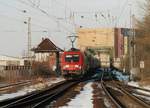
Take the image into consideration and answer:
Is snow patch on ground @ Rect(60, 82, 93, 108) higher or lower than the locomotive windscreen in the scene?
lower

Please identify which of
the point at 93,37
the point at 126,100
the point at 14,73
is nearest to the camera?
the point at 126,100

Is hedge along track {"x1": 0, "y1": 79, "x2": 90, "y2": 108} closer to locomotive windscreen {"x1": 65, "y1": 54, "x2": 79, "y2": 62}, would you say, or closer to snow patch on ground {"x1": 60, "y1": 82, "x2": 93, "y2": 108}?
snow patch on ground {"x1": 60, "y1": 82, "x2": 93, "y2": 108}

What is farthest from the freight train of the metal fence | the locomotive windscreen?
the metal fence

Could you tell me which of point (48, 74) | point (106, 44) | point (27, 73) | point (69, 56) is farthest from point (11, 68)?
point (106, 44)

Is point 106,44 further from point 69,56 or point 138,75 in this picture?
point 69,56

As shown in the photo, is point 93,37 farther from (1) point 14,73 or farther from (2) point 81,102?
(2) point 81,102

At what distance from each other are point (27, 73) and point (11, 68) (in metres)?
6.16

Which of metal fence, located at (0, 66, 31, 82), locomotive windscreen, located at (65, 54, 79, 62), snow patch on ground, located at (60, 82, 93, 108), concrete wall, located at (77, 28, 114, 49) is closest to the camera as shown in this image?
snow patch on ground, located at (60, 82, 93, 108)

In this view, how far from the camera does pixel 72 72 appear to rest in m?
51.7

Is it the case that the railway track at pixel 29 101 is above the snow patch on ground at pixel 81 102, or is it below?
above

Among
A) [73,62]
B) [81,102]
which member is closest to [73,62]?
[73,62]

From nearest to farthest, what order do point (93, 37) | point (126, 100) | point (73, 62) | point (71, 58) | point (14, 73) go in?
point (126, 100) → point (73, 62) → point (71, 58) → point (14, 73) → point (93, 37)

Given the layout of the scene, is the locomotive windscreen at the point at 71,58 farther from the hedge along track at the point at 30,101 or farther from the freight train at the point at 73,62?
the hedge along track at the point at 30,101

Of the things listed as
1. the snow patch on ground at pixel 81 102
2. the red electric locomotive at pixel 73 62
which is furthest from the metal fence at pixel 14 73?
the snow patch on ground at pixel 81 102
